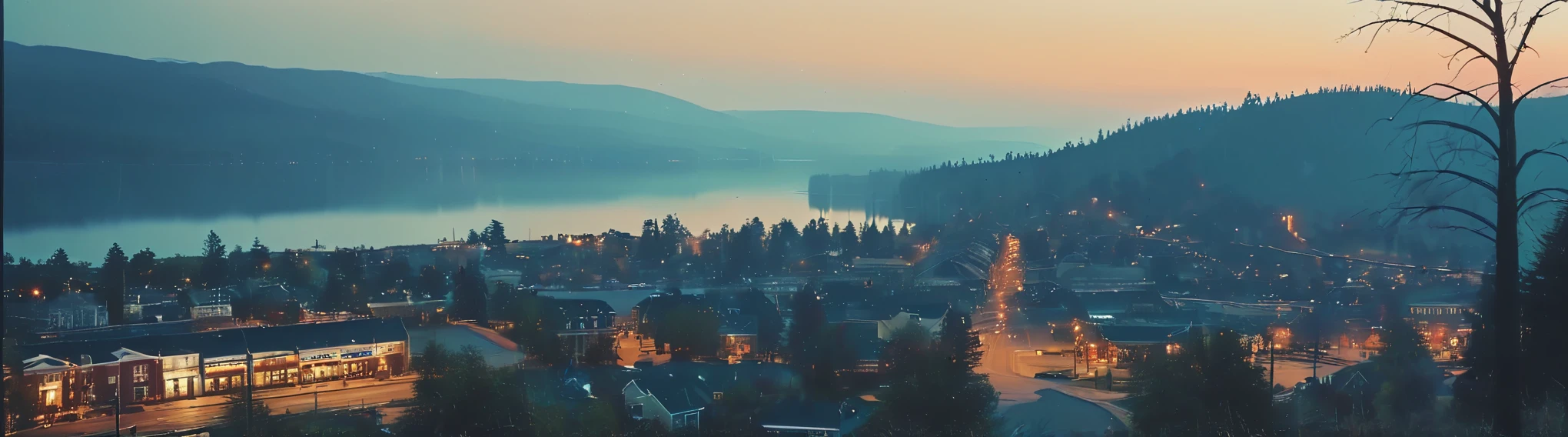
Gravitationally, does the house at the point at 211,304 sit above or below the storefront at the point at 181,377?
above

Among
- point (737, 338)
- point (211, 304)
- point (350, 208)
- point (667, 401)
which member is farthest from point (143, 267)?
point (350, 208)

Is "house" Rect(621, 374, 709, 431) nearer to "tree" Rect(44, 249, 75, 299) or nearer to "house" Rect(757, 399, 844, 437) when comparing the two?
"house" Rect(757, 399, 844, 437)

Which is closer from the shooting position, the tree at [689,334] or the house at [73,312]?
the tree at [689,334]

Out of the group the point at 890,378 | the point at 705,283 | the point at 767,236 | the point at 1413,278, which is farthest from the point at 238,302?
the point at 1413,278

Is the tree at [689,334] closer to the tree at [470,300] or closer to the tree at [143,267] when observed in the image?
the tree at [470,300]

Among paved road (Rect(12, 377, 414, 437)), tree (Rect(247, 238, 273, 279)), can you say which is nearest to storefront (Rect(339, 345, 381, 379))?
paved road (Rect(12, 377, 414, 437))

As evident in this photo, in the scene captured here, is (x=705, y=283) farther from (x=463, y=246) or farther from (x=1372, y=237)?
(x=1372, y=237)

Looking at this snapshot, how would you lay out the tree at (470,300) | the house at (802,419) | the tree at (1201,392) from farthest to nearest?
the tree at (470,300), the house at (802,419), the tree at (1201,392)

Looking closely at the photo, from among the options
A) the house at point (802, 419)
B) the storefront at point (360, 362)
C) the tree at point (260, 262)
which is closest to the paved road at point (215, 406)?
the storefront at point (360, 362)
